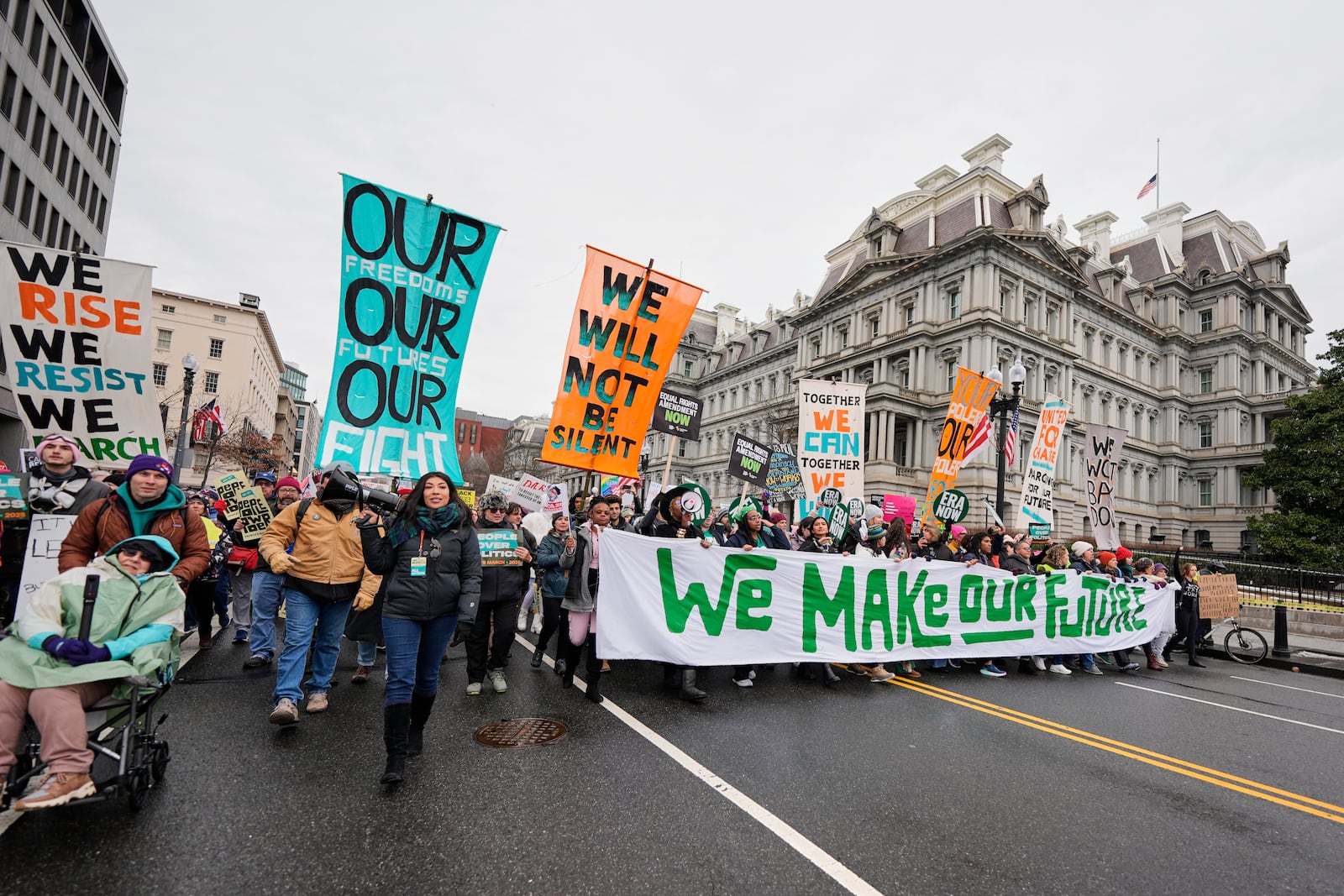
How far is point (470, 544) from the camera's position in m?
4.54

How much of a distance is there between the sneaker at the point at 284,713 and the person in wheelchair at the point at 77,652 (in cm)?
127

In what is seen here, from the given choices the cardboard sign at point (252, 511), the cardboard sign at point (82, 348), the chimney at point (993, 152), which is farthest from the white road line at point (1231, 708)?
the chimney at point (993, 152)

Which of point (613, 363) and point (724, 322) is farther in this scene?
point (724, 322)

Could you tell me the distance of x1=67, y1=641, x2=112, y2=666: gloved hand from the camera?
326 cm

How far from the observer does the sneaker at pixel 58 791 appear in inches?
118

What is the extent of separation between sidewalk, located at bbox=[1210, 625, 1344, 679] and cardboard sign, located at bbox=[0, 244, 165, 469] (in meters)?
16.7

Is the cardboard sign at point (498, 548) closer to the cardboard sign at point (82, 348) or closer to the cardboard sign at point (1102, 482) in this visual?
the cardboard sign at point (82, 348)

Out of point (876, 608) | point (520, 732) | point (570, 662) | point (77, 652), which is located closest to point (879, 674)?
point (876, 608)

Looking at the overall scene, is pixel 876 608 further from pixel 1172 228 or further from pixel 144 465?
pixel 1172 228

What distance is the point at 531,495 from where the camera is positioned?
41.7 ft

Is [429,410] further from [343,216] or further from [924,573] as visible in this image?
[924,573]

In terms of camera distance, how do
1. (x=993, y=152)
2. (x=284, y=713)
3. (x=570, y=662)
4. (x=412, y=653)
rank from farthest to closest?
(x=993, y=152) < (x=570, y=662) < (x=284, y=713) < (x=412, y=653)

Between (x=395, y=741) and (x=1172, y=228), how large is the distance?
73.1m

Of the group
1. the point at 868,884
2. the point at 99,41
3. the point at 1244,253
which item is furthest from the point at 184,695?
the point at 1244,253
